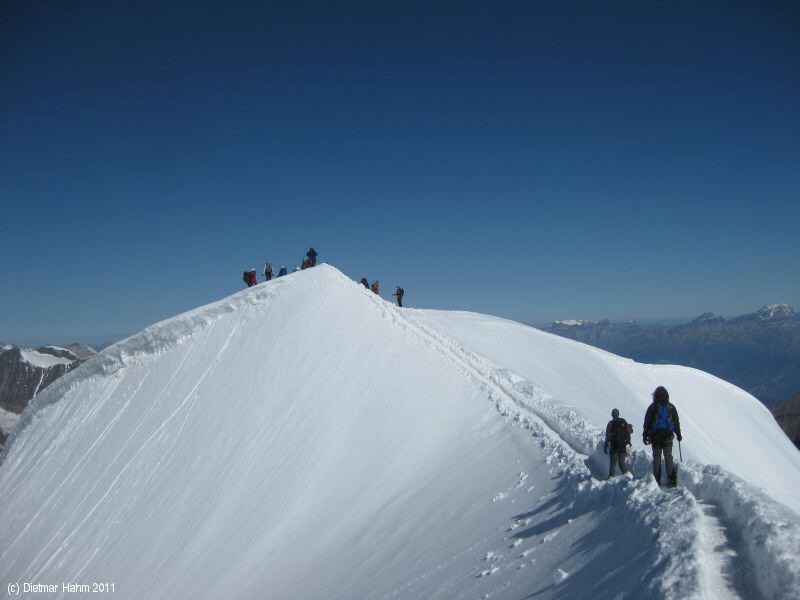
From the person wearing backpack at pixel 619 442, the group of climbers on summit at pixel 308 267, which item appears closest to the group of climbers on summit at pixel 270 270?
the group of climbers on summit at pixel 308 267

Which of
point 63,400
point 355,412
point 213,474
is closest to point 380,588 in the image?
point 355,412

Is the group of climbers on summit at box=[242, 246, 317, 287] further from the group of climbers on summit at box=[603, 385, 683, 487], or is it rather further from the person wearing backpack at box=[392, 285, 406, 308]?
the group of climbers on summit at box=[603, 385, 683, 487]

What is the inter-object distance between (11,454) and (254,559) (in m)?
19.3

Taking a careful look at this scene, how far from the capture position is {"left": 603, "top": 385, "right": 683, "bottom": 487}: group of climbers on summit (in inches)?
358

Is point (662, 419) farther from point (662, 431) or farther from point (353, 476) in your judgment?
point (353, 476)

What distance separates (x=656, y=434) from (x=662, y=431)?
0.11 m

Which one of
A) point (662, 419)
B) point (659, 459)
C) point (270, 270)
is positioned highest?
point (270, 270)

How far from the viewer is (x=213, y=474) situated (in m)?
17.0

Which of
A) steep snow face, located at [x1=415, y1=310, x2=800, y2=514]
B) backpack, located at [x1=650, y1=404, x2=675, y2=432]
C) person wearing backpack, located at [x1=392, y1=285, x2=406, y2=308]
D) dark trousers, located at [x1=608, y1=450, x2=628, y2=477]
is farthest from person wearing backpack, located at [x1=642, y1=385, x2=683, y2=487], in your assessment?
person wearing backpack, located at [x1=392, y1=285, x2=406, y2=308]

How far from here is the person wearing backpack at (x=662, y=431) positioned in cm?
902

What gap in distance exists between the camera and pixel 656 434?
9172mm

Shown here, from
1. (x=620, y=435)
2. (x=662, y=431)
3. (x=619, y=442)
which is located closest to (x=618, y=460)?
(x=619, y=442)

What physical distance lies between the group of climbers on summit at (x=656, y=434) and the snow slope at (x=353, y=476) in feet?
2.01

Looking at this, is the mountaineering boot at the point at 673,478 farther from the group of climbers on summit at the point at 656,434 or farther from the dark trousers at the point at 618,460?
the dark trousers at the point at 618,460
